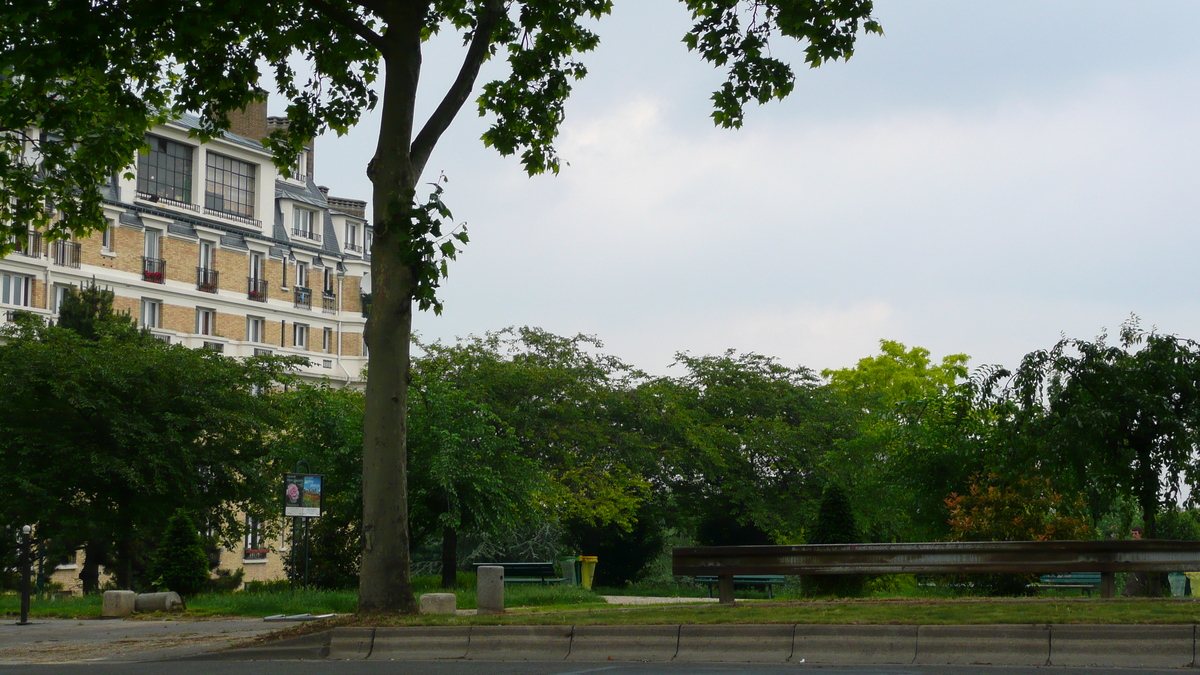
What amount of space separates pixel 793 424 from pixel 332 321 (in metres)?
28.0

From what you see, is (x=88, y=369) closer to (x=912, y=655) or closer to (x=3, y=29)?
(x=3, y=29)

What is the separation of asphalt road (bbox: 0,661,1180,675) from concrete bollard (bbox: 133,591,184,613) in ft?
35.1

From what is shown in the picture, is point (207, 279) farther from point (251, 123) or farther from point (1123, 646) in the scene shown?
point (1123, 646)

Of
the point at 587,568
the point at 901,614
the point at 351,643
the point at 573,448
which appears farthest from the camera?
the point at 573,448

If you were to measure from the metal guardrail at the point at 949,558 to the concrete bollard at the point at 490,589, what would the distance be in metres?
6.04

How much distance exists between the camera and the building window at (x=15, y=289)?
50.3 metres

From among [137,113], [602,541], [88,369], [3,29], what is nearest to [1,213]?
[137,113]

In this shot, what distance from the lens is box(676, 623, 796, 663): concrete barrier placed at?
11.0 meters

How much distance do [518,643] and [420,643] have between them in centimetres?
117

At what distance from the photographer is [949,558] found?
48.8 ft

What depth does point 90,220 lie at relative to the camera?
67.9 feet

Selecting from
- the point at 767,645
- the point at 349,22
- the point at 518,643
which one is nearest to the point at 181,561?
the point at 349,22

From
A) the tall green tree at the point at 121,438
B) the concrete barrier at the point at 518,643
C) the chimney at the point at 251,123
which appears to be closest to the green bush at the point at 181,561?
the tall green tree at the point at 121,438

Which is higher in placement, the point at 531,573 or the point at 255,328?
the point at 255,328
